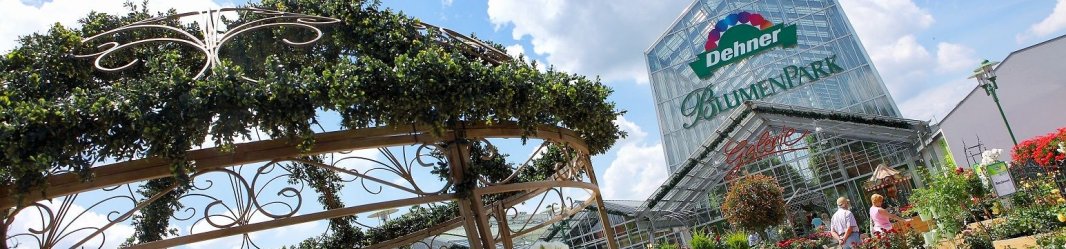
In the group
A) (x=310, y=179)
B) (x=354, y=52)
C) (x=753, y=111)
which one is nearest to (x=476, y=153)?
(x=354, y=52)

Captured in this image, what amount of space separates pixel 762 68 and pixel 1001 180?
1968cm

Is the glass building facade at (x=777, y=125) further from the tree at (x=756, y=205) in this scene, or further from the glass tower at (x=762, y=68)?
the tree at (x=756, y=205)

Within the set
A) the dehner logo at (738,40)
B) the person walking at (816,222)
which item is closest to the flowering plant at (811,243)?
the person walking at (816,222)

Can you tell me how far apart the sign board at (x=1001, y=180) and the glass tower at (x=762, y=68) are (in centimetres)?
1734

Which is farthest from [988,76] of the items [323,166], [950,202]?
[323,166]

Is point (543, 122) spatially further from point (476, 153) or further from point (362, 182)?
point (476, 153)

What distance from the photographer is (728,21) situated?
102 ft

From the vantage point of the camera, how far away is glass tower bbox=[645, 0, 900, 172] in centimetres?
2800

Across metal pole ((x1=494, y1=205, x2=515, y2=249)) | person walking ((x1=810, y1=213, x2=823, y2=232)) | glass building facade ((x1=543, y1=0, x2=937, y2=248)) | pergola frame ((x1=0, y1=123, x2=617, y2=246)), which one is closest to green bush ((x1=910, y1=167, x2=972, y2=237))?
metal pole ((x1=494, y1=205, x2=515, y2=249))

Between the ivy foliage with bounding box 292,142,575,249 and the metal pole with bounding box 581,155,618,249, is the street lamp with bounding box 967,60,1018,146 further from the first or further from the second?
the metal pole with bounding box 581,155,618,249

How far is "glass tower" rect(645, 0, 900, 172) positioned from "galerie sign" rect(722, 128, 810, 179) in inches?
109

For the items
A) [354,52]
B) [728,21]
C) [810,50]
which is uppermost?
[728,21]

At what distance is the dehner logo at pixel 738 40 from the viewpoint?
30.0 metres

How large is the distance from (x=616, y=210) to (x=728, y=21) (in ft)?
32.2
